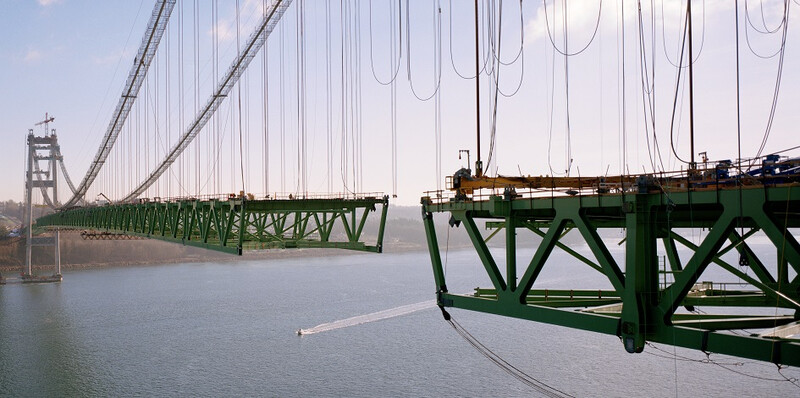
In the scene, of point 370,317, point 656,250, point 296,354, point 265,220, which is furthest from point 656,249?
point 370,317

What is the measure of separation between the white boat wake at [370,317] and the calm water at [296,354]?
4.61 ft

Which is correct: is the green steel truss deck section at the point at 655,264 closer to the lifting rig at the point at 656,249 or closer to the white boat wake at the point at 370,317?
the lifting rig at the point at 656,249

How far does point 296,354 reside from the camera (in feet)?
189

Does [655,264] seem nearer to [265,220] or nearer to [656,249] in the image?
[656,249]

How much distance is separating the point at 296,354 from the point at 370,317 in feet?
Result: 58.4

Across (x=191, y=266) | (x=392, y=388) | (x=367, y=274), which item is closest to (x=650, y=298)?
(x=392, y=388)

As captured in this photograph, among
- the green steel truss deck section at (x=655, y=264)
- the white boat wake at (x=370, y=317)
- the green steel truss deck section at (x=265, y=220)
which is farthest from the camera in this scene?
the white boat wake at (x=370, y=317)

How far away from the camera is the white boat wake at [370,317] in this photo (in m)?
68.2

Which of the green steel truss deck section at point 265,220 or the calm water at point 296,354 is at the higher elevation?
the green steel truss deck section at point 265,220

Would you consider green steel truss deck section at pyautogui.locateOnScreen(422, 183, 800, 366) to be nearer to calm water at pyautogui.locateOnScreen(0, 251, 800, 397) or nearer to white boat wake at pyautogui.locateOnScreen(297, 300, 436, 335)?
calm water at pyautogui.locateOnScreen(0, 251, 800, 397)

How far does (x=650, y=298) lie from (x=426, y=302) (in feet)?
245

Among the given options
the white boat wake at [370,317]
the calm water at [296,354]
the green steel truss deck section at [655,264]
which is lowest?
the calm water at [296,354]

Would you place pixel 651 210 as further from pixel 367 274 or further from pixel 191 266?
pixel 191 266

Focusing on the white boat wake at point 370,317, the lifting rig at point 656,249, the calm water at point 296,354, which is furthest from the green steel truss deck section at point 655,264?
the white boat wake at point 370,317
